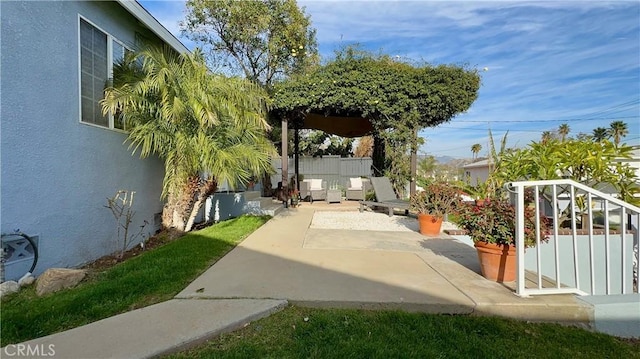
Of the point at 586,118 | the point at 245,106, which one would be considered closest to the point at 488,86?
the point at 245,106

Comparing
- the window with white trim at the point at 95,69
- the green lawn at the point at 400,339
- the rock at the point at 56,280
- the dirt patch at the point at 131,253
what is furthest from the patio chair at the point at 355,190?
the rock at the point at 56,280

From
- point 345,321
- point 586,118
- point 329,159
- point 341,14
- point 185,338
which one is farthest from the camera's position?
point 586,118

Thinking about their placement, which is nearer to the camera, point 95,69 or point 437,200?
point 95,69

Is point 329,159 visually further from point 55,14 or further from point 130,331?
point 130,331

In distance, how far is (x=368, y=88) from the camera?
32.2 ft

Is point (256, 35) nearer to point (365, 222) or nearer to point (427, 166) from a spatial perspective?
point (427, 166)

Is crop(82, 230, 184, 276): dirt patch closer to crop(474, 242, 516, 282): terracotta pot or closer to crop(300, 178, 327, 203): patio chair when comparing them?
crop(474, 242, 516, 282): terracotta pot

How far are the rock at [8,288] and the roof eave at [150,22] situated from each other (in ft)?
14.9

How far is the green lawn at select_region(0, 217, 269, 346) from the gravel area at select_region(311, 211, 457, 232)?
3425 mm

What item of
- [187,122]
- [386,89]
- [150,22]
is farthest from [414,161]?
[150,22]

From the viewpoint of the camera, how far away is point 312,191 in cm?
1240

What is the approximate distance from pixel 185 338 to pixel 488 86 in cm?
1068

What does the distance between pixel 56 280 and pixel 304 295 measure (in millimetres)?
2776

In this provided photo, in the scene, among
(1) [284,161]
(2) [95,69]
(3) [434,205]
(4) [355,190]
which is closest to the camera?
(2) [95,69]
